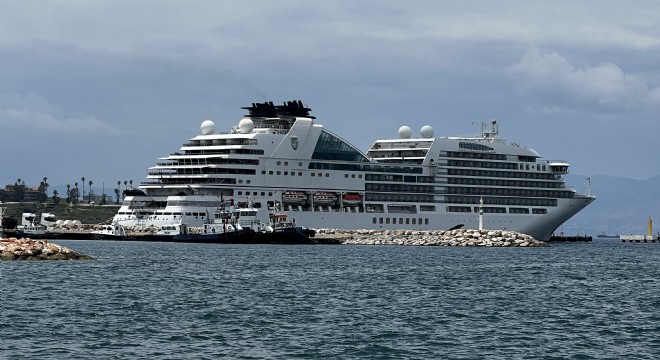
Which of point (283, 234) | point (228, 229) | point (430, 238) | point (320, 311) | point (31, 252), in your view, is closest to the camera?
point (320, 311)

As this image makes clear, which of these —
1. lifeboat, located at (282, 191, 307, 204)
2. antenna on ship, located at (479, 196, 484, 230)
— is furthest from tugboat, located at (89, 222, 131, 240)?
antenna on ship, located at (479, 196, 484, 230)

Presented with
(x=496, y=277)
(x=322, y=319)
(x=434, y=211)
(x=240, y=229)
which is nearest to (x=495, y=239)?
(x=434, y=211)

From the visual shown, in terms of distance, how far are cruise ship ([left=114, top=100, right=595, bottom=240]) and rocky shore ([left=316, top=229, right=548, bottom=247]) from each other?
21.3ft

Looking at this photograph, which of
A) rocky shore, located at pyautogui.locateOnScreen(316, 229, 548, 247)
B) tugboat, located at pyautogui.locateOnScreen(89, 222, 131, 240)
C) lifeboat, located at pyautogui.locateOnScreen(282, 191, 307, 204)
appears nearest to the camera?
rocky shore, located at pyautogui.locateOnScreen(316, 229, 548, 247)

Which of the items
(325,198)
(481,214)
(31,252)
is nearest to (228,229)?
(325,198)

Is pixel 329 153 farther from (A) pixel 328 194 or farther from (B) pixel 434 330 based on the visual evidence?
(B) pixel 434 330

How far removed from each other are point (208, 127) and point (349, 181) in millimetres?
19164

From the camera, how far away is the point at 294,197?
133 m

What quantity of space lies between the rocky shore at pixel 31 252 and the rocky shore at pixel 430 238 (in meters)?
49.7

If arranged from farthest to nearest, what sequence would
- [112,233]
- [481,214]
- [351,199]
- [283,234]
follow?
1. [481,214]
2. [351,199]
3. [112,233]
4. [283,234]

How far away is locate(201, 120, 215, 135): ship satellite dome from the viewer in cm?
13862

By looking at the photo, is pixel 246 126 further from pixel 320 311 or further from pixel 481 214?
pixel 320 311

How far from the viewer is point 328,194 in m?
136

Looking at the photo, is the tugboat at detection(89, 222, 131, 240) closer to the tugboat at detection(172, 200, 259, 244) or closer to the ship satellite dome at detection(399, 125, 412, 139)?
the tugboat at detection(172, 200, 259, 244)
